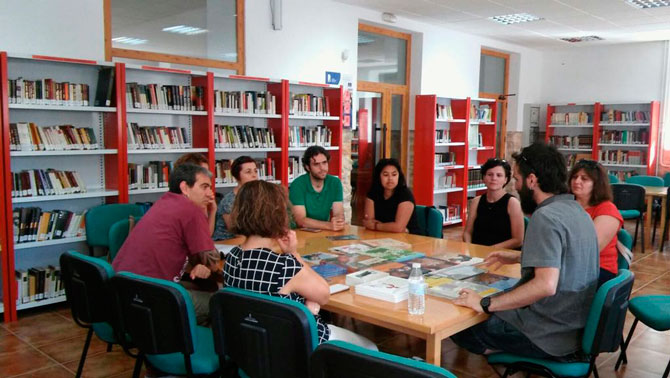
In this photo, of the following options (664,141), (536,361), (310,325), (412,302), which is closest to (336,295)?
(412,302)

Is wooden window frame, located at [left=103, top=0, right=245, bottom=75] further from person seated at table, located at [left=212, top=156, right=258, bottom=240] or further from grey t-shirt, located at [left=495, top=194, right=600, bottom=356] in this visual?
grey t-shirt, located at [left=495, top=194, right=600, bottom=356]

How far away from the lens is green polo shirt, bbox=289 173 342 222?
4.47 metres

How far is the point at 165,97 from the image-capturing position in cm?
529

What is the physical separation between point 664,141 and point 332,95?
684cm

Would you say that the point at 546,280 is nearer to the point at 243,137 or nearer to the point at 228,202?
the point at 228,202

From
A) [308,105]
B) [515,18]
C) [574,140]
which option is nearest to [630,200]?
[515,18]

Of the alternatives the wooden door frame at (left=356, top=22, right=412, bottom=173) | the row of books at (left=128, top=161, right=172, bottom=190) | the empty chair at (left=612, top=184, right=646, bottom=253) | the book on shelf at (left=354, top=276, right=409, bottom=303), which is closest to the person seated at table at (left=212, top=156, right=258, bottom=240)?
the row of books at (left=128, top=161, right=172, bottom=190)

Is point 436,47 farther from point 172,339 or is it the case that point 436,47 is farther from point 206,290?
point 172,339

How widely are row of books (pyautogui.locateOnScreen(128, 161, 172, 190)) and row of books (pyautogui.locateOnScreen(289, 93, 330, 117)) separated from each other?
1682mm

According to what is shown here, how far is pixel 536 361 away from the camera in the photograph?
7.82 ft

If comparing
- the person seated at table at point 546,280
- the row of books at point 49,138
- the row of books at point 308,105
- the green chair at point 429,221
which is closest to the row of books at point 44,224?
the row of books at point 49,138

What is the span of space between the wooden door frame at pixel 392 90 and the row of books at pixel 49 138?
4.19 m

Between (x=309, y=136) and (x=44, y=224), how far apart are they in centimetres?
306

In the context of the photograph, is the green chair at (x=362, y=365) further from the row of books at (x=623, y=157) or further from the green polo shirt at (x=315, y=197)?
the row of books at (x=623, y=157)
